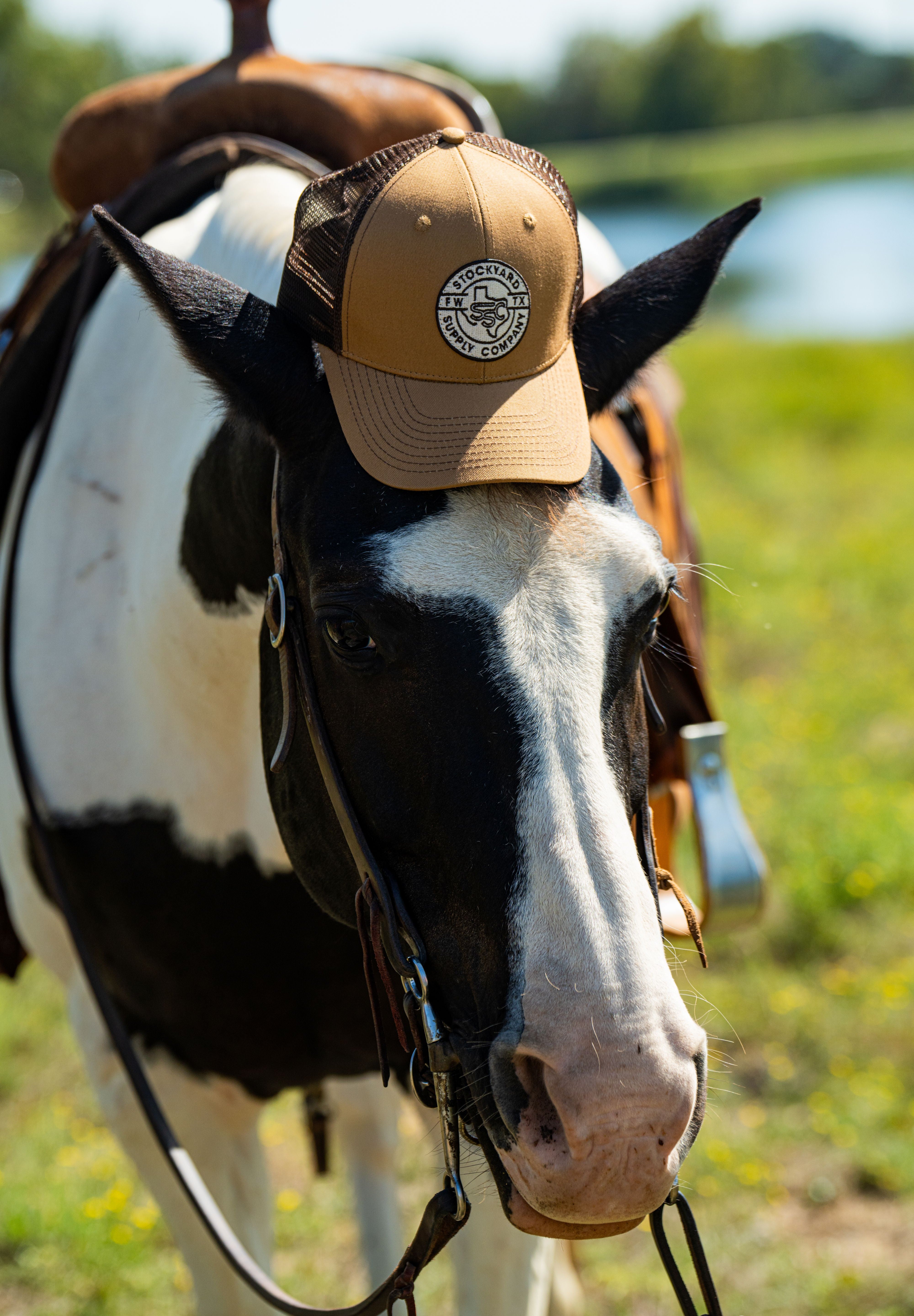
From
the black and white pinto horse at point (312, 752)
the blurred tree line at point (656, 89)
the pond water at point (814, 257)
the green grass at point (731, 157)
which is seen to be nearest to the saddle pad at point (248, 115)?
the black and white pinto horse at point (312, 752)

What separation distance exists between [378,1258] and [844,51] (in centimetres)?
10631

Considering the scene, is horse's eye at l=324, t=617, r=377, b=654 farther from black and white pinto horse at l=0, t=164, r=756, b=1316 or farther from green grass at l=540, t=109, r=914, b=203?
green grass at l=540, t=109, r=914, b=203

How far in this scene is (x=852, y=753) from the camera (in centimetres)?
512

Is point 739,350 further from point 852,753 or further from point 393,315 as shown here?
point 393,315

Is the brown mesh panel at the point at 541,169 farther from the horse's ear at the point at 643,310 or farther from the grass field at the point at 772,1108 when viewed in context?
the grass field at the point at 772,1108

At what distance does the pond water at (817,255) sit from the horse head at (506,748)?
15.5 meters

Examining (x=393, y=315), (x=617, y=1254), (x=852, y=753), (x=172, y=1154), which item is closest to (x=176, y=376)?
(x=393, y=315)

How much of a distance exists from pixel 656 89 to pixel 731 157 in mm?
20235

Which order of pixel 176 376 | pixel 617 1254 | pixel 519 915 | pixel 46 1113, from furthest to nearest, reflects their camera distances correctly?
pixel 46 1113 < pixel 617 1254 < pixel 176 376 < pixel 519 915

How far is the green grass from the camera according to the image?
43.9 m

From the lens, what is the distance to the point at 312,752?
4.87 feet

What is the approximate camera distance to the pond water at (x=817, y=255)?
64.9ft

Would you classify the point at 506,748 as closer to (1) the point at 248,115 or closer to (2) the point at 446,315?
(2) the point at 446,315

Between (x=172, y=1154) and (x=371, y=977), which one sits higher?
(x=371, y=977)
